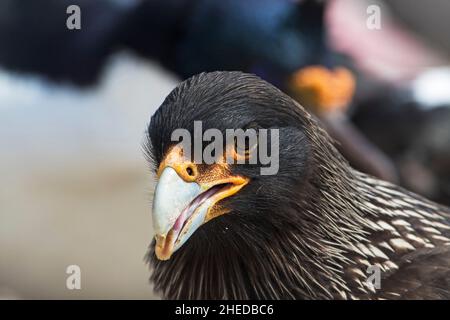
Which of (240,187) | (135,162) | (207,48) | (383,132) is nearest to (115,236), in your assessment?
(135,162)

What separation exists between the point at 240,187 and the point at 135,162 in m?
1.12

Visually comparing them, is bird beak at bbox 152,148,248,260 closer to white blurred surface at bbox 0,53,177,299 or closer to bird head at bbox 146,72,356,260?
bird head at bbox 146,72,356,260

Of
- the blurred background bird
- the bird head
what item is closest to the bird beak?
the bird head

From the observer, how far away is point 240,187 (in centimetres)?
113

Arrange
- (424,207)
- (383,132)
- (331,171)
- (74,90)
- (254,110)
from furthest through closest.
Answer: (383,132), (74,90), (424,207), (331,171), (254,110)

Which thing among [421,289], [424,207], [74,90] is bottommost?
[421,289]

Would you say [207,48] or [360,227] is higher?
[207,48]

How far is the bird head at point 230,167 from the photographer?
107 cm

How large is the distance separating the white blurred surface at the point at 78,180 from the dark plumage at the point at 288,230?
0.92 metres

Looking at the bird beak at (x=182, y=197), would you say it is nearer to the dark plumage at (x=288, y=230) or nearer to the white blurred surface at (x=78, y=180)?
the dark plumage at (x=288, y=230)

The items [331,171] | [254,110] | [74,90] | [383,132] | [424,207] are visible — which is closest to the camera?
[254,110]

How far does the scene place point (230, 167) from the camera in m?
1.10

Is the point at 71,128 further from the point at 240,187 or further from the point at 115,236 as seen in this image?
the point at 240,187

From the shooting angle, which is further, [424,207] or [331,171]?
[424,207]
